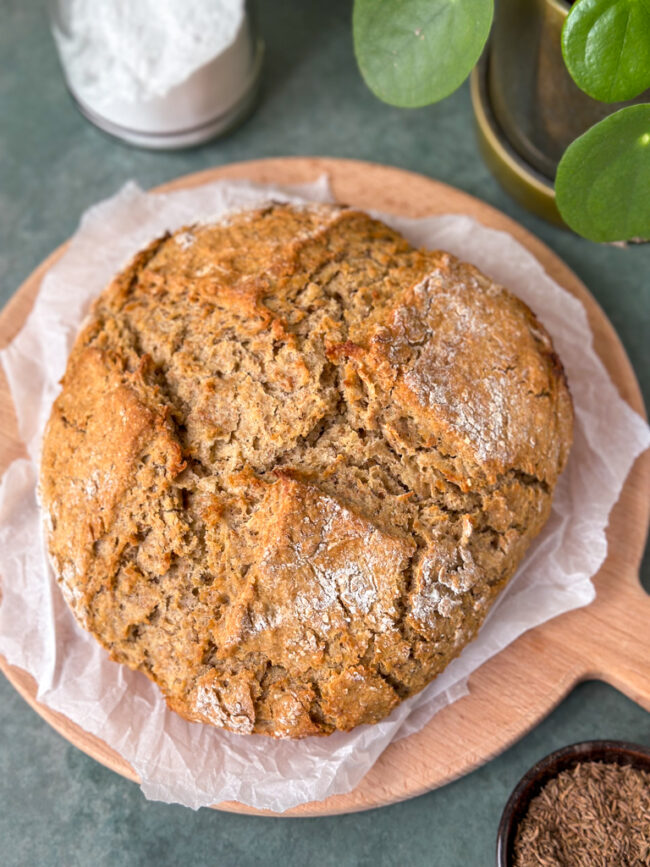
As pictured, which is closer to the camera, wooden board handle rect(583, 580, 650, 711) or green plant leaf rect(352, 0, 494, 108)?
green plant leaf rect(352, 0, 494, 108)

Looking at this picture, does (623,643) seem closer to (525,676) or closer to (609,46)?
(525,676)

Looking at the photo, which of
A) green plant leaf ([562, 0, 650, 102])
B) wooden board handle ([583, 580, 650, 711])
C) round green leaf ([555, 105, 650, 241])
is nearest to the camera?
green plant leaf ([562, 0, 650, 102])

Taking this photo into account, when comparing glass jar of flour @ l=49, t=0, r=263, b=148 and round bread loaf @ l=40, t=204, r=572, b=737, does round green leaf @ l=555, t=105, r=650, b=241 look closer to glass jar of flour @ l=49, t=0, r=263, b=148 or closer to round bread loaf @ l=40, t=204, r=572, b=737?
round bread loaf @ l=40, t=204, r=572, b=737

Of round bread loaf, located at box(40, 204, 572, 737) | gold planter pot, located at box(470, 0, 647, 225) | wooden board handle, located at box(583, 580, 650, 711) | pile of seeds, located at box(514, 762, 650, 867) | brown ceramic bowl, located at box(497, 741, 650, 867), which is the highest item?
gold planter pot, located at box(470, 0, 647, 225)

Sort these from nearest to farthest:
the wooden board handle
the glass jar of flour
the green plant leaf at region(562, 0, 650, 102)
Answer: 1. the green plant leaf at region(562, 0, 650, 102)
2. the wooden board handle
3. the glass jar of flour

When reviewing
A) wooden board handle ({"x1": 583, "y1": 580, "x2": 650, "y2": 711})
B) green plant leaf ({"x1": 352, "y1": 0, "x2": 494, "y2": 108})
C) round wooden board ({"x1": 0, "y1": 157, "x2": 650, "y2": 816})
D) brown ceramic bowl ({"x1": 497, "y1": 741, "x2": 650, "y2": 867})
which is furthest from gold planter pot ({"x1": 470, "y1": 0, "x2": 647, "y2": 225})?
brown ceramic bowl ({"x1": 497, "y1": 741, "x2": 650, "y2": 867})

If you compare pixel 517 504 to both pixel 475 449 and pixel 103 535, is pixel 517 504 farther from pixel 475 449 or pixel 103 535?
pixel 103 535
